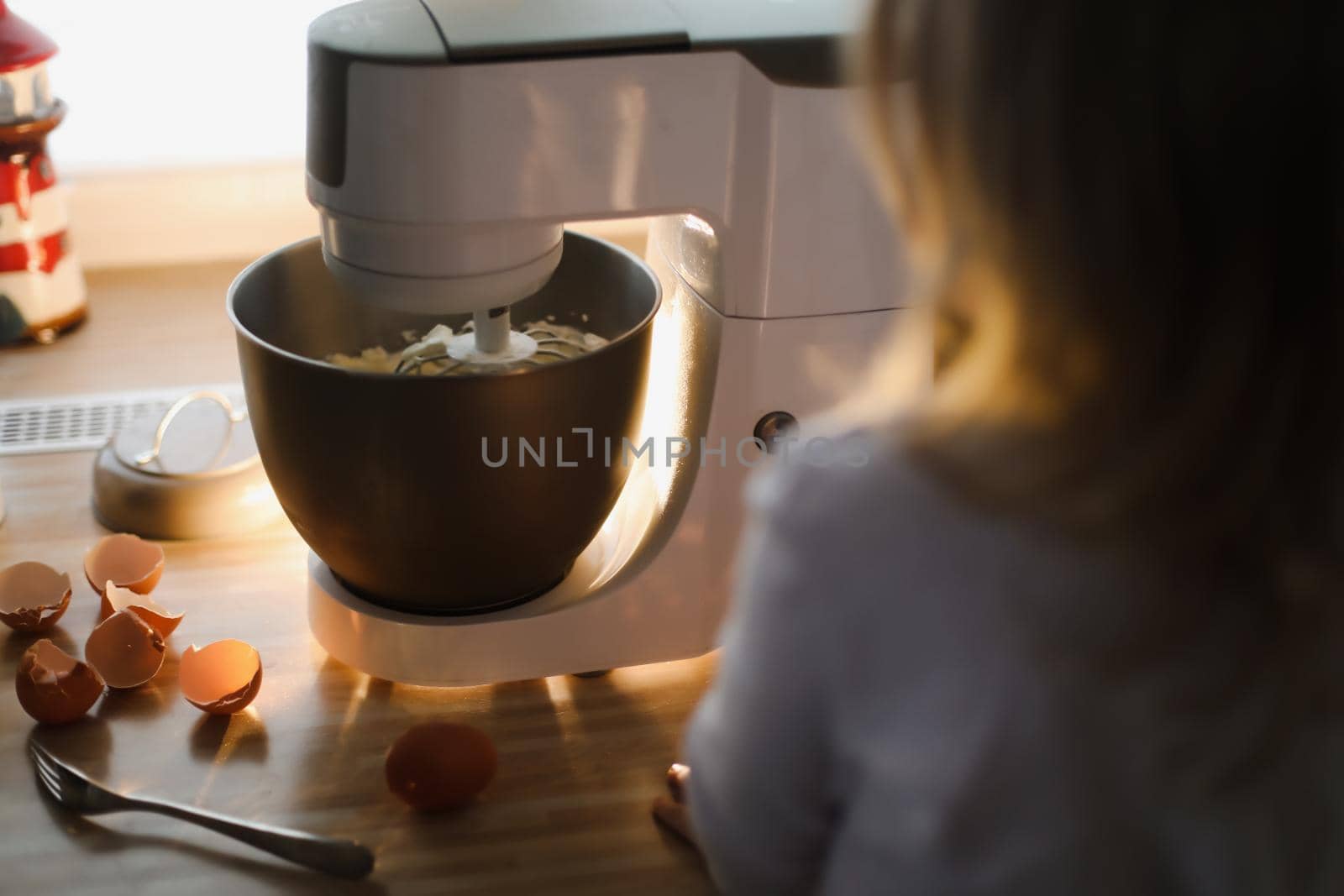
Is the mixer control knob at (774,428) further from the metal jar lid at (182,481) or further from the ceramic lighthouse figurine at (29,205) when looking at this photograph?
the ceramic lighthouse figurine at (29,205)

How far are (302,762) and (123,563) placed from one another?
23 cm

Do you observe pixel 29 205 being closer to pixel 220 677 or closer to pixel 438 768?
pixel 220 677

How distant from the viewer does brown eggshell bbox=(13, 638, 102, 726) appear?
0.79 metres

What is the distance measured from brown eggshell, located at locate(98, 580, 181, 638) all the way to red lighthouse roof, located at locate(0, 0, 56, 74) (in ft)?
1.65

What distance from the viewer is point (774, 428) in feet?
2.65

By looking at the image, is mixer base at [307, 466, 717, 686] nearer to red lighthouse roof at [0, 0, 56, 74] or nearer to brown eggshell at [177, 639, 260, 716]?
brown eggshell at [177, 639, 260, 716]

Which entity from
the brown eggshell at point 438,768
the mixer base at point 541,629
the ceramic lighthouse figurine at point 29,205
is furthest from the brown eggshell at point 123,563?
the ceramic lighthouse figurine at point 29,205

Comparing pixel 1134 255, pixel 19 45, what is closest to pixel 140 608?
pixel 19 45

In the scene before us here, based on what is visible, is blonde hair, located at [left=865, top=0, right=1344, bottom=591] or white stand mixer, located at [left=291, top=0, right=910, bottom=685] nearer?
blonde hair, located at [left=865, top=0, right=1344, bottom=591]

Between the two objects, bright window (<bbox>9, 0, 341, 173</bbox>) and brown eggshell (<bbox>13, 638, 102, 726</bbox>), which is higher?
bright window (<bbox>9, 0, 341, 173</bbox>)

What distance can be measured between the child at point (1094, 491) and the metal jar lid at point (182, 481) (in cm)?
60

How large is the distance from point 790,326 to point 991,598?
363mm

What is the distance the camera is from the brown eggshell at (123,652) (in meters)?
0.82

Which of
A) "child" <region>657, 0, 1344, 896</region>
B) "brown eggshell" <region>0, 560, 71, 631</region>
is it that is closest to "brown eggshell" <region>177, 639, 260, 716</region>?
"brown eggshell" <region>0, 560, 71, 631</region>
